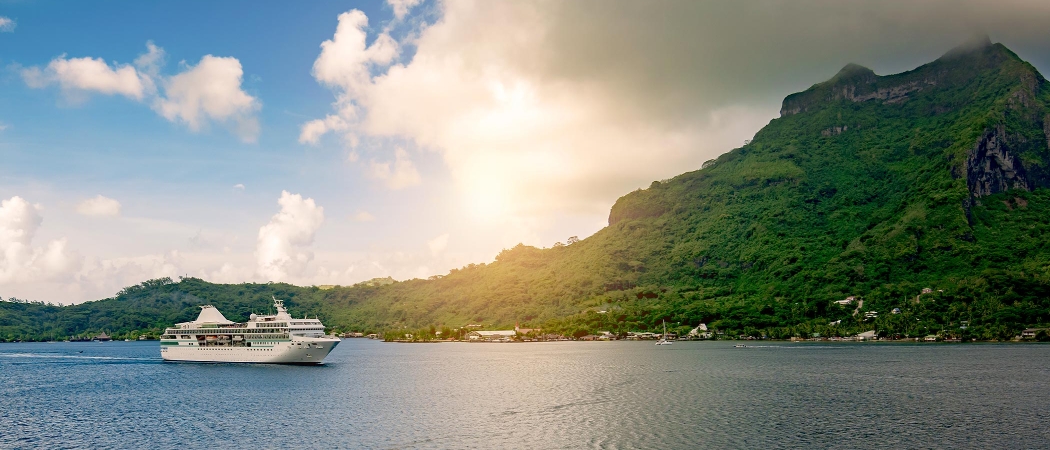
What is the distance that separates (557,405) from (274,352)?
72.8 meters

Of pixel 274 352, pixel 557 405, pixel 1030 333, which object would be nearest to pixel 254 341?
pixel 274 352

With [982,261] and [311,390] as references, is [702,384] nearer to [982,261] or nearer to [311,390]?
[311,390]

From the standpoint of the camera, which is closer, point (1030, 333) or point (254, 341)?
point (254, 341)

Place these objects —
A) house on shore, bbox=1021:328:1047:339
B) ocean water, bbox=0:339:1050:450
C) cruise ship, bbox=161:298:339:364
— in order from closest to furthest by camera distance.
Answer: ocean water, bbox=0:339:1050:450, cruise ship, bbox=161:298:339:364, house on shore, bbox=1021:328:1047:339

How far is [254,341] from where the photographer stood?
126m

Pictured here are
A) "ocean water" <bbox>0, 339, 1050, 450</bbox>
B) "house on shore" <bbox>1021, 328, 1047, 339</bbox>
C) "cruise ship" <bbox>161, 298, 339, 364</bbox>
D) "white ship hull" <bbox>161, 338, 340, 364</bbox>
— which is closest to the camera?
"ocean water" <bbox>0, 339, 1050, 450</bbox>

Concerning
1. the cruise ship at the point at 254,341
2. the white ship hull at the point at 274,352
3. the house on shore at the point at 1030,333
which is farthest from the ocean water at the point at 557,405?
the house on shore at the point at 1030,333

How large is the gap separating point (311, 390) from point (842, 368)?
82.5m

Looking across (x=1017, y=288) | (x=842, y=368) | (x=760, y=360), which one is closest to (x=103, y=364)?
(x=760, y=360)

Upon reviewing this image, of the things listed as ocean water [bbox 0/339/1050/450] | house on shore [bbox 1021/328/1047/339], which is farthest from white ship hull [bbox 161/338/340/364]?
house on shore [bbox 1021/328/1047/339]

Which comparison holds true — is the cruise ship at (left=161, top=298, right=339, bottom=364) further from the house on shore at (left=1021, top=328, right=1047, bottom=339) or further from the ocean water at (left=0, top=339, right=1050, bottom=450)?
the house on shore at (left=1021, top=328, right=1047, bottom=339)

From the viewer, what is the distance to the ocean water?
173 ft

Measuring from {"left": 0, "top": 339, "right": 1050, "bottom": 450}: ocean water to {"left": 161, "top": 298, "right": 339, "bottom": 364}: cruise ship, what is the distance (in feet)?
13.8

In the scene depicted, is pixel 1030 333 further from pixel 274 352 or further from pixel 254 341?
pixel 254 341
